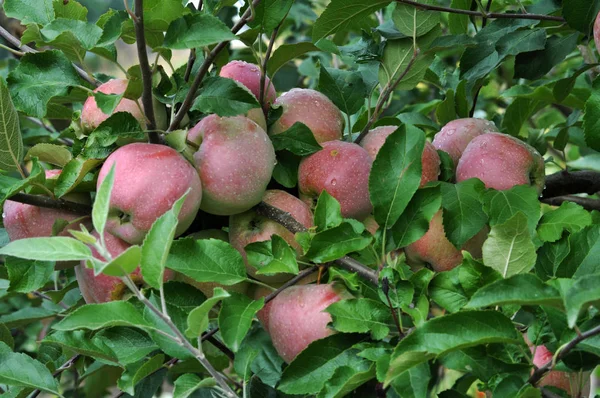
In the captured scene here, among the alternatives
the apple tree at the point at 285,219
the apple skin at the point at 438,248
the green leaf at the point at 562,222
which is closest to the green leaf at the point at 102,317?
the apple tree at the point at 285,219

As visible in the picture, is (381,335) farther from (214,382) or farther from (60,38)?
(60,38)

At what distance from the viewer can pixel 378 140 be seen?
1127 millimetres

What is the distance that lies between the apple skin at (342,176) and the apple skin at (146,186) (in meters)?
0.19

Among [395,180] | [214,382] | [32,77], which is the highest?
[32,77]

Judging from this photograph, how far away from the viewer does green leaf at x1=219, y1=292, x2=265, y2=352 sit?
85 centimetres

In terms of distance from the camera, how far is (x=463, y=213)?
98cm

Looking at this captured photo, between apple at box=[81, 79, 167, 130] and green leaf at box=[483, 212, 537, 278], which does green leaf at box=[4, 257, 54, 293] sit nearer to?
apple at box=[81, 79, 167, 130]

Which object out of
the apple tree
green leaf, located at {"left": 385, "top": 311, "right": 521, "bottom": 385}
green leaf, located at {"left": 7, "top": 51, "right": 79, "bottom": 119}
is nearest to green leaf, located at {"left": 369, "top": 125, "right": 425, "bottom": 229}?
the apple tree

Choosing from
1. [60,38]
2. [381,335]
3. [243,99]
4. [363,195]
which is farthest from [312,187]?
[60,38]

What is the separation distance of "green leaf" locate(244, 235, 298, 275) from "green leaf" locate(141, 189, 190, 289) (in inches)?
6.7

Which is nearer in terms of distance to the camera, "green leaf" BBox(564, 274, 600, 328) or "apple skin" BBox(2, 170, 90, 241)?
"green leaf" BBox(564, 274, 600, 328)

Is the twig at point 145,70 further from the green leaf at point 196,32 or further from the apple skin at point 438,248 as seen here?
the apple skin at point 438,248

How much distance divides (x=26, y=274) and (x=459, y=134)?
0.71 m

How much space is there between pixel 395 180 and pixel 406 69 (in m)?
0.30
